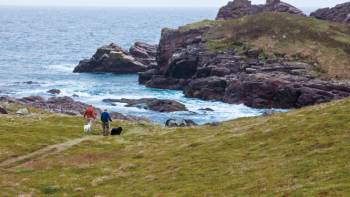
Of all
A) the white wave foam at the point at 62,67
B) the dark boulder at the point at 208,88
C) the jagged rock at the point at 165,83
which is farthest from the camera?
the white wave foam at the point at 62,67

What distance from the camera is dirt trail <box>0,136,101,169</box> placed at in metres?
51.4

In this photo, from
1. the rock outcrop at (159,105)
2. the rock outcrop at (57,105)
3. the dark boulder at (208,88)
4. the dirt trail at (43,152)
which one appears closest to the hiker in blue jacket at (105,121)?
the dirt trail at (43,152)

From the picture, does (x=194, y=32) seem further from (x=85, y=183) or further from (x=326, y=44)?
(x=85, y=183)

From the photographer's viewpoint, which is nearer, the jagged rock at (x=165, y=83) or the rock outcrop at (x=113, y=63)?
the jagged rock at (x=165, y=83)

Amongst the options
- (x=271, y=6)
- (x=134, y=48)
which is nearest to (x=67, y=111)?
(x=134, y=48)

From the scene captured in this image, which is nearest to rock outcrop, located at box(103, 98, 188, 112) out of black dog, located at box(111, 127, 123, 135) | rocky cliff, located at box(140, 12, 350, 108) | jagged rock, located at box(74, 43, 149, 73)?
rocky cliff, located at box(140, 12, 350, 108)

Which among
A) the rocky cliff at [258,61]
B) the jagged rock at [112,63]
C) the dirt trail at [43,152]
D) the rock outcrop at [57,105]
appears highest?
the dirt trail at [43,152]

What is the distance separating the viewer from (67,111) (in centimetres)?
10112

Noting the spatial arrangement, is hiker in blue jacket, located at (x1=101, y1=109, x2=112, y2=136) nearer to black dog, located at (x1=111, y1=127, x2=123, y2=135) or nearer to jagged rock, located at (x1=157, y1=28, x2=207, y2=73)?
black dog, located at (x1=111, y1=127, x2=123, y2=135)

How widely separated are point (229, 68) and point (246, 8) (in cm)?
5890

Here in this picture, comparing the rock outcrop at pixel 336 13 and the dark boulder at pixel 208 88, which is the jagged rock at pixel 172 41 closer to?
the dark boulder at pixel 208 88

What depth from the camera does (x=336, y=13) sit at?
180875mm

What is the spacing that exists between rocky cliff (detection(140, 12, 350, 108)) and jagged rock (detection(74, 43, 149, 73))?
57.7 ft

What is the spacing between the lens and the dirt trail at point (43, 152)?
5144 centimetres
